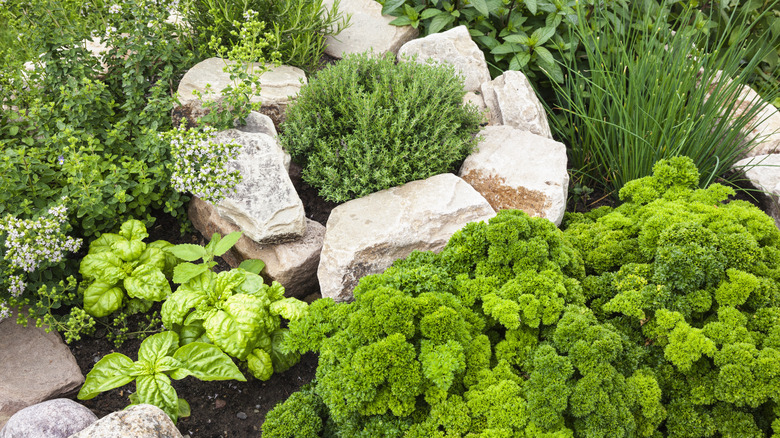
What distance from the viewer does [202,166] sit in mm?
3209

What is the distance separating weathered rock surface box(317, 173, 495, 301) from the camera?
3.29 m

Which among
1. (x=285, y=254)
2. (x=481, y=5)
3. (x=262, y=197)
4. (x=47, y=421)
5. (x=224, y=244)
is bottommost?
(x=47, y=421)

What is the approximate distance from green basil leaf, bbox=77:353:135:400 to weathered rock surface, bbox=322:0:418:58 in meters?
3.11

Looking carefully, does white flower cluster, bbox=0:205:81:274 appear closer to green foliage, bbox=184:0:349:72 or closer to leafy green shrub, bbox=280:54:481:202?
leafy green shrub, bbox=280:54:481:202

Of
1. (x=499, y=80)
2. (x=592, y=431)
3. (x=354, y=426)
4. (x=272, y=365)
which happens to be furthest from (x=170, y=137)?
(x=592, y=431)

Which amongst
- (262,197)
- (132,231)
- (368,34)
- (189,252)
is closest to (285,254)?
(262,197)

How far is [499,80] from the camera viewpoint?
439cm

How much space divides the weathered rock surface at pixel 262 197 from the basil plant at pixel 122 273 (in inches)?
20.7

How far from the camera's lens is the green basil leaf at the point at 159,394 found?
270 cm

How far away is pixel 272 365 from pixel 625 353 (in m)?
1.87

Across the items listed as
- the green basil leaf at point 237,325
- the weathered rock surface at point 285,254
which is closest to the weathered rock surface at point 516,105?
the weathered rock surface at point 285,254

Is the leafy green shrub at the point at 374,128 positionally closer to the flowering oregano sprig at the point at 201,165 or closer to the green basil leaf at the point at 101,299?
the flowering oregano sprig at the point at 201,165

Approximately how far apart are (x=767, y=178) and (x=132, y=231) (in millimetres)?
4374

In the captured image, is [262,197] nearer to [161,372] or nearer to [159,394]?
[161,372]
